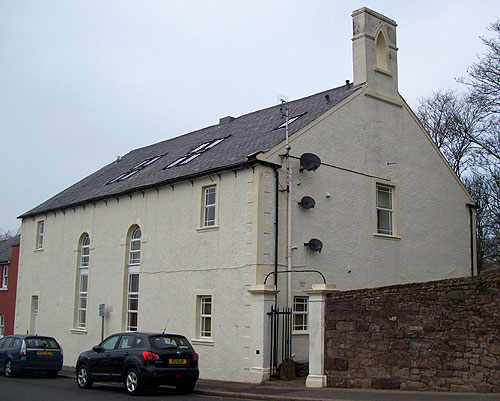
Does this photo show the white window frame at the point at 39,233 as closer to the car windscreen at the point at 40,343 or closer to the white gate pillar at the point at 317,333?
the car windscreen at the point at 40,343

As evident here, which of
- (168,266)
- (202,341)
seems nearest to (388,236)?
(202,341)

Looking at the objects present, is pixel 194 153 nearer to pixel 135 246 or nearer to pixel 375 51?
pixel 135 246

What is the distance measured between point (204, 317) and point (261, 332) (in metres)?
3.18

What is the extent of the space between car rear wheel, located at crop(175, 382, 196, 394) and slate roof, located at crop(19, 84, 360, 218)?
6.50 meters

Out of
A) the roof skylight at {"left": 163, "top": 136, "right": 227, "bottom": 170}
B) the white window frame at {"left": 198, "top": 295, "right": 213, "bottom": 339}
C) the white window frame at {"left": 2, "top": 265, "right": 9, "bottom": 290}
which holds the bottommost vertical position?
the white window frame at {"left": 198, "top": 295, "right": 213, "bottom": 339}

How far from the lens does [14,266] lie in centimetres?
3569

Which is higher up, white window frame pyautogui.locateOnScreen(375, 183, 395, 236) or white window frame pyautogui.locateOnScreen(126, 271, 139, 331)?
white window frame pyautogui.locateOnScreen(375, 183, 395, 236)

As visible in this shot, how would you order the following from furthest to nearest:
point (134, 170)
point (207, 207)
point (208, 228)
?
point (134, 170) < point (207, 207) < point (208, 228)

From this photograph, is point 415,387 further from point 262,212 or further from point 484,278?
point 262,212

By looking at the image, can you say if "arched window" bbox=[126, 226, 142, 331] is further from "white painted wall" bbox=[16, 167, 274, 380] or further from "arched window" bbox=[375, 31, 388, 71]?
"arched window" bbox=[375, 31, 388, 71]

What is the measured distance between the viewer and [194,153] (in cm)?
2441

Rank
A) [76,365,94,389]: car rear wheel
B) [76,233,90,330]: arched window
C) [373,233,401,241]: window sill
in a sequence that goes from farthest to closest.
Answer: [76,233,90,330]: arched window → [373,233,401,241]: window sill → [76,365,94,389]: car rear wheel

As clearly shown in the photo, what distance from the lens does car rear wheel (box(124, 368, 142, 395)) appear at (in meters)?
14.9

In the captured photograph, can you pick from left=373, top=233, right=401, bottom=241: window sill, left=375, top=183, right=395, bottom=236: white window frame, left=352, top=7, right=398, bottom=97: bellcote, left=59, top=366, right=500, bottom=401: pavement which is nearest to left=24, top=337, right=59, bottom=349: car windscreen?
left=59, top=366, right=500, bottom=401: pavement
